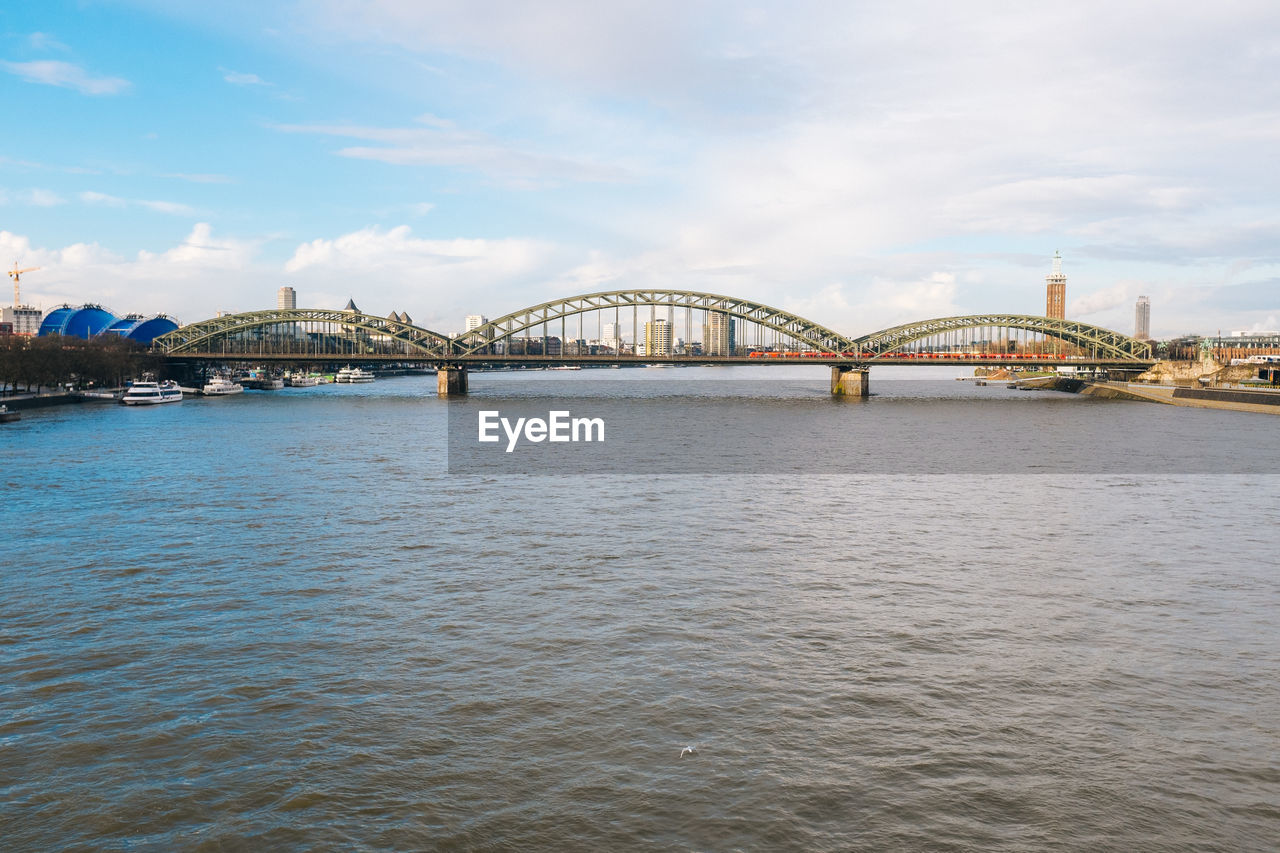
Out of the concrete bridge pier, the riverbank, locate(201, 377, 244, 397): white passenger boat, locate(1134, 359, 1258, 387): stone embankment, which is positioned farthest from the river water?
locate(1134, 359, 1258, 387): stone embankment

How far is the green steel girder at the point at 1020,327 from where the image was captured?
164m

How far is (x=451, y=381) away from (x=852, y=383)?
2749 inches

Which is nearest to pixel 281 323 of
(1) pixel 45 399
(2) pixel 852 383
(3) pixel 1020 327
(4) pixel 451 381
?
(4) pixel 451 381

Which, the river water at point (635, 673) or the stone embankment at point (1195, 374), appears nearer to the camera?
the river water at point (635, 673)

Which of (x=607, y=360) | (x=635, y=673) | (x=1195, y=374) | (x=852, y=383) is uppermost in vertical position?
(x=607, y=360)

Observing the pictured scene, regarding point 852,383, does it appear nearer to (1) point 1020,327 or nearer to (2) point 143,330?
(1) point 1020,327

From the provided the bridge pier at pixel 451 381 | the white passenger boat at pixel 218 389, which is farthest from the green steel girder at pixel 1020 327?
the white passenger boat at pixel 218 389

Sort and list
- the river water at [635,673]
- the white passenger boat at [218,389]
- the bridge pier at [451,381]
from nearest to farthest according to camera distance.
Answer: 1. the river water at [635,673]
2. the white passenger boat at [218,389]
3. the bridge pier at [451,381]

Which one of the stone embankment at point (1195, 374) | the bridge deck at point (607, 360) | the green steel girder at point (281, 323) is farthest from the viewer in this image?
the green steel girder at point (281, 323)

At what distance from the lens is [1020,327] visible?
169750 mm

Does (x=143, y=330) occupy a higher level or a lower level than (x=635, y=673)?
higher

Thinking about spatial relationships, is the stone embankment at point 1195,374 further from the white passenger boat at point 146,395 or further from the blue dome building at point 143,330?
the blue dome building at point 143,330

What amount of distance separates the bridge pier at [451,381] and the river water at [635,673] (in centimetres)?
11208

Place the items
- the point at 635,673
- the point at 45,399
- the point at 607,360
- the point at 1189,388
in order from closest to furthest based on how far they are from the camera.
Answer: the point at 635,673 < the point at 45,399 < the point at 1189,388 < the point at 607,360
